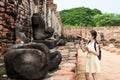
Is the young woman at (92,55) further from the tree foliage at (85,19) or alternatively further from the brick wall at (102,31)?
the tree foliage at (85,19)

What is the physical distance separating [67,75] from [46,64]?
2.20 ft

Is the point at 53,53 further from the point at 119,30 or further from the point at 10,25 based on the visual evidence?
the point at 119,30

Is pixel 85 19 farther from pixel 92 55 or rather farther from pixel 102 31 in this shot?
pixel 92 55

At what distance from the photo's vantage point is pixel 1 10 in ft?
24.2

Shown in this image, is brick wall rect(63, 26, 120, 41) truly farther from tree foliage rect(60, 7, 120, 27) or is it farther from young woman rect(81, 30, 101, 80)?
young woman rect(81, 30, 101, 80)

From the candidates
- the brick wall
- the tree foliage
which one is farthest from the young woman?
the tree foliage

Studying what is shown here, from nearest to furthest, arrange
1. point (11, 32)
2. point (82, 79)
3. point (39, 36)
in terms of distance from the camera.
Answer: point (39, 36)
point (82, 79)
point (11, 32)

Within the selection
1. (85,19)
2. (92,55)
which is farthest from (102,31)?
(92,55)

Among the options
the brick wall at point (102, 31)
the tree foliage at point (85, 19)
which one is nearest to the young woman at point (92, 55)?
the brick wall at point (102, 31)

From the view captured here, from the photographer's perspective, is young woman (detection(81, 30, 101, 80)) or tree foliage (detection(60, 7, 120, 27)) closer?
young woman (detection(81, 30, 101, 80))

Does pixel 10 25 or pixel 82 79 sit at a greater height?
pixel 10 25

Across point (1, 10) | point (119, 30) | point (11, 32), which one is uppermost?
point (1, 10)

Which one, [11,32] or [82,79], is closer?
[82,79]

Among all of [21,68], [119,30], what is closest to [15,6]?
[21,68]
